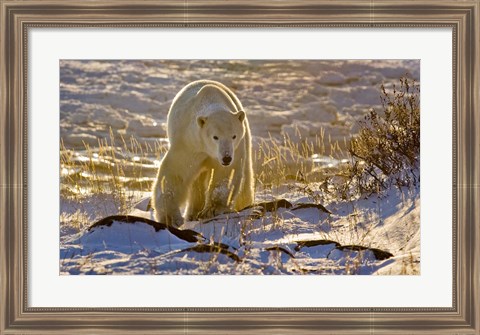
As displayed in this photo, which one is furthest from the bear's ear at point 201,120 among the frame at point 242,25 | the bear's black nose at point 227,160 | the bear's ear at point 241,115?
the frame at point 242,25

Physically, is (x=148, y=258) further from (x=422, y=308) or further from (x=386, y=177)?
(x=386, y=177)

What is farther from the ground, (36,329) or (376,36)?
(376,36)

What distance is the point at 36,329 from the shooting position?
6.18 m

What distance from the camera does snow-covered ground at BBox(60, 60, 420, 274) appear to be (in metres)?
6.47

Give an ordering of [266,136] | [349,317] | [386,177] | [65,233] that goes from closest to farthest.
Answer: [349,317]
[65,233]
[386,177]
[266,136]

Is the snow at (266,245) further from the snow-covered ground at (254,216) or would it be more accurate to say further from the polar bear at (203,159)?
the polar bear at (203,159)

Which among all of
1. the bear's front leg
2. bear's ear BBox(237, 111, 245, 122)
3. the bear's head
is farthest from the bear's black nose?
bear's ear BBox(237, 111, 245, 122)

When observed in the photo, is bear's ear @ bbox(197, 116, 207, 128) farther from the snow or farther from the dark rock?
the dark rock

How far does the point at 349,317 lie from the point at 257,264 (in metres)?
0.85

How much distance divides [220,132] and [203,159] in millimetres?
477

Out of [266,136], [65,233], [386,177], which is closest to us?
[65,233]

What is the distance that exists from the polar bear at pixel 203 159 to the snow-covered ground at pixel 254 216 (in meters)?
0.25

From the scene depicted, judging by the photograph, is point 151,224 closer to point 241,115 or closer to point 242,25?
point 241,115

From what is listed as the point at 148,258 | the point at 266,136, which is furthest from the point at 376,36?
the point at 266,136
